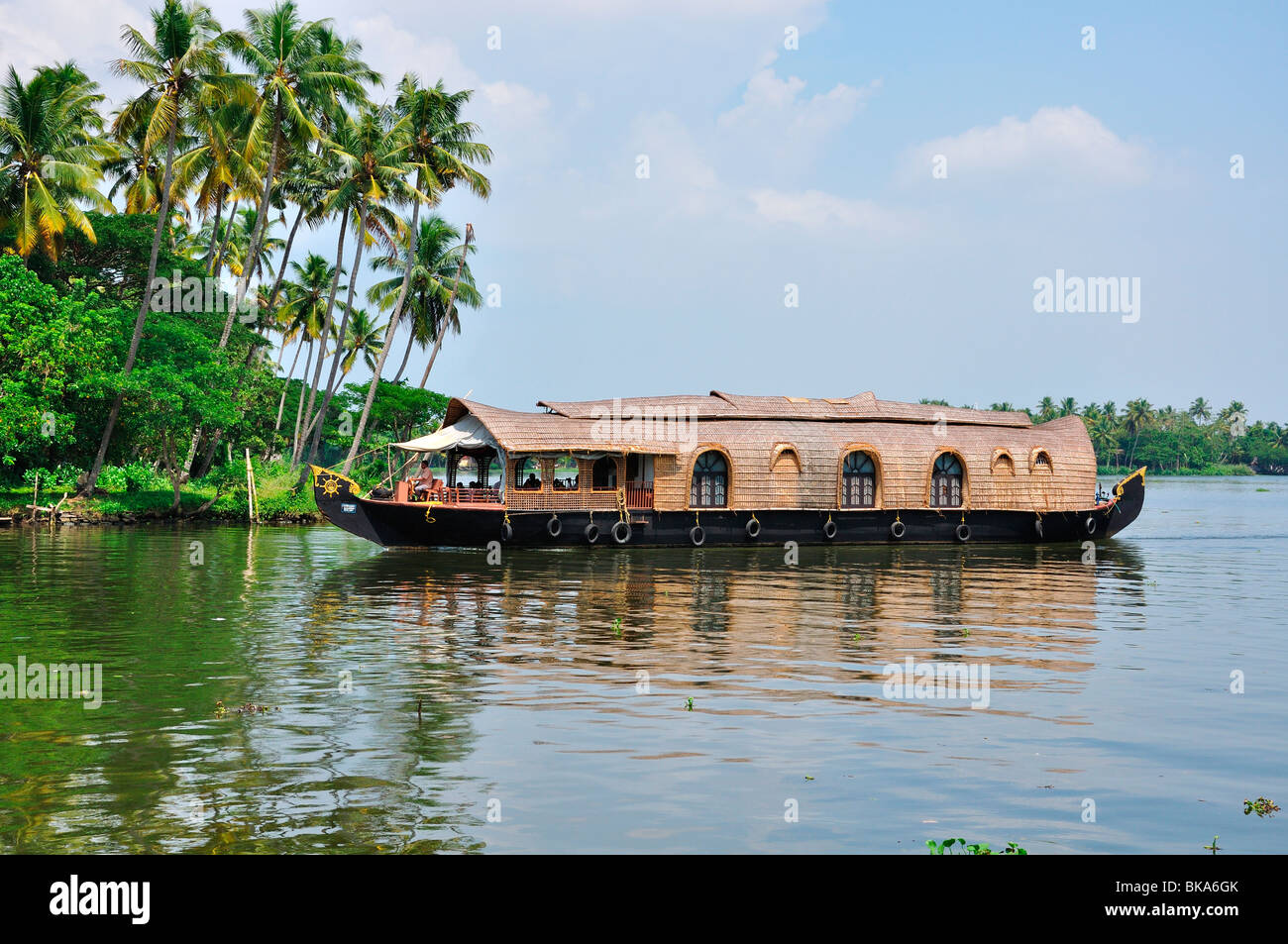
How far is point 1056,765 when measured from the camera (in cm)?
788

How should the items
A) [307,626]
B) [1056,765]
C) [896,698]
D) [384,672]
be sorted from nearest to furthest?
[1056,765] → [896,698] → [384,672] → [307,626]

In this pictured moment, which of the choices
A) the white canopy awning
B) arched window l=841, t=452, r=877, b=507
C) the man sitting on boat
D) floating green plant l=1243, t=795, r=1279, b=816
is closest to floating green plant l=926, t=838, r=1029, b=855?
floating green plant l=1243, t=795, r=1279, b=816

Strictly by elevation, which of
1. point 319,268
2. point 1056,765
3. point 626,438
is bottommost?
point 1056,765

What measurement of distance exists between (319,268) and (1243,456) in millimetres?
127140

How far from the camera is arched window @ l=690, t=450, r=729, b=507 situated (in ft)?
92.9

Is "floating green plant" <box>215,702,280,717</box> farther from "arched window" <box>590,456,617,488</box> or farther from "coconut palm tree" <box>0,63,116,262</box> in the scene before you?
"coconut palm tree" <box>0,63,116,262</box>

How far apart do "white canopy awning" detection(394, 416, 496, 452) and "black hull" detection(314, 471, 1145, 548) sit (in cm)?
255

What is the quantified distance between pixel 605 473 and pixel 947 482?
986 centimetres

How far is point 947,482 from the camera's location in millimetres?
31062

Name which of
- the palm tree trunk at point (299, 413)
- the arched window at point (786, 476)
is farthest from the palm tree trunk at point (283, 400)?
the arched window at point (786, 476)

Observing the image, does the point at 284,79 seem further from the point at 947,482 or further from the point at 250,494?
the point at 947,482
